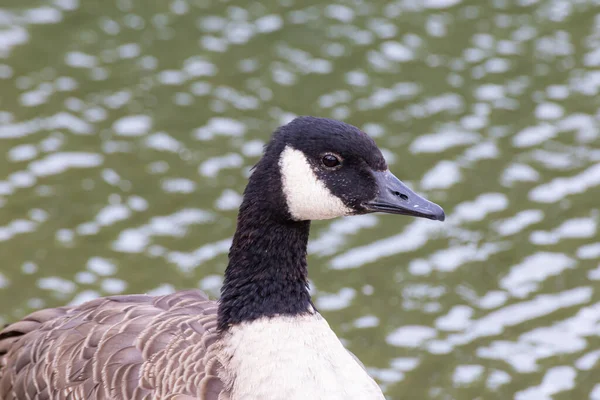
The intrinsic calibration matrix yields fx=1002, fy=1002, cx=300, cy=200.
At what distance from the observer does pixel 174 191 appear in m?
9.59

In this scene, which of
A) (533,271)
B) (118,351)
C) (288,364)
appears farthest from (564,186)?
(118,351)

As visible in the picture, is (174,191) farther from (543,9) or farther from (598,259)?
(543,9)

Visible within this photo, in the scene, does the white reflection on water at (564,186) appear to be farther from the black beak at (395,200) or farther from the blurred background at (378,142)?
the black beak at (395,200)

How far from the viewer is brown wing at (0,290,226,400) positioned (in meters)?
5.38

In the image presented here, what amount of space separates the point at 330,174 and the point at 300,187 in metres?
0.19

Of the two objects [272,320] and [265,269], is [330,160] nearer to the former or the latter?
[265,269]

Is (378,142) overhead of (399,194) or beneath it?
overhead

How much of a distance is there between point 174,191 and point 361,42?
3264 mm

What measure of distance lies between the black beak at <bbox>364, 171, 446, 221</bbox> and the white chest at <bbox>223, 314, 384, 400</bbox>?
739 mm

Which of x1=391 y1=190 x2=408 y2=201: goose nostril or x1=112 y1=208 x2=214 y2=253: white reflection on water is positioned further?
x1=112 y1=208 x2=214 y2=253: white reflection on water

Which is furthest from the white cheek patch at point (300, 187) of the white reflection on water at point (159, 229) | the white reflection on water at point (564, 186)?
the white reflection on water at point (564, 186)

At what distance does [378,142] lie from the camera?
10078mm

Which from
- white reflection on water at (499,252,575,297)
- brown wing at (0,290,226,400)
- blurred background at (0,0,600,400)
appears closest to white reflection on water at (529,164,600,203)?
blurred background at (0,0,600,400)

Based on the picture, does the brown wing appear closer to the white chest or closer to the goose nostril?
the white chest
